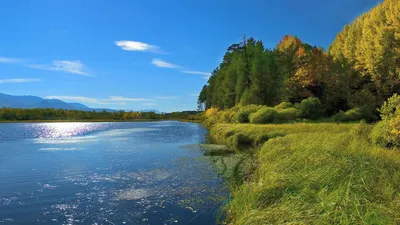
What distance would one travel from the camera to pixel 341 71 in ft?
134

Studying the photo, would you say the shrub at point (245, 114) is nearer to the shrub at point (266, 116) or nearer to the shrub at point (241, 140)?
the shrub at point (266, 116)

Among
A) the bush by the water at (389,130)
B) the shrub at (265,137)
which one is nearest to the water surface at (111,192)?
the shrub at (265,137)

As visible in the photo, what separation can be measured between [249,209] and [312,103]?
108 ft

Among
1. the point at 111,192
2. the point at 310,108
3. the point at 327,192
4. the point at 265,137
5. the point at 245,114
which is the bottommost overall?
the point at 111,192

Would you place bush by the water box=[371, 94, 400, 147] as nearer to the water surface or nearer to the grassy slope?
the grassy slope

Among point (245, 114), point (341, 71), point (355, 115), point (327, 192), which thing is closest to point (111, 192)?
point (327, 192)

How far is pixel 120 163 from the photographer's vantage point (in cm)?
1927

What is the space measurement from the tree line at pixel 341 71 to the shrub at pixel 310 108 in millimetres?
3355

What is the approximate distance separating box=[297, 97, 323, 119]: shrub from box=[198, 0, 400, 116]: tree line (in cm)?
335

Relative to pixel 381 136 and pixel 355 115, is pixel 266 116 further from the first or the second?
pixel 381 136

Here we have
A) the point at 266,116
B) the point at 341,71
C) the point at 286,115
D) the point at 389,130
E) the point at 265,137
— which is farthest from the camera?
the point at 341,71

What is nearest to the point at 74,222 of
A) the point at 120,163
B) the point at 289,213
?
the point at 289,213

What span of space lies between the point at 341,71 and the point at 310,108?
9.22m

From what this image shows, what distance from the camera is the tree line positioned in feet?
117
